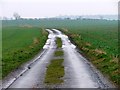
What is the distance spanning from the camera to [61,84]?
1709 cm

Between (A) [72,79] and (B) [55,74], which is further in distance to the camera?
(B) [55,74]

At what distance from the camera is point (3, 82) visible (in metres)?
18.5

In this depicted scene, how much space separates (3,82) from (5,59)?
10.7 meters

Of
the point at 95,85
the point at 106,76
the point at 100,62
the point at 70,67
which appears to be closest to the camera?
the point at 95,85

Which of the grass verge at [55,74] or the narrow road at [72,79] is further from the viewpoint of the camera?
the grass verge at [55,74]

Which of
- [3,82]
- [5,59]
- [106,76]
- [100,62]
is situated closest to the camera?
[3,82]

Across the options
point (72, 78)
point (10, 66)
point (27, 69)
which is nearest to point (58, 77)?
point (72, 78)

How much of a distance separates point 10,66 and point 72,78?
745 centimetres

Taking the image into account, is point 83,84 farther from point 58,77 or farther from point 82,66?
point 82,66

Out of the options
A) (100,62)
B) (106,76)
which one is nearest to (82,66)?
(100,62)

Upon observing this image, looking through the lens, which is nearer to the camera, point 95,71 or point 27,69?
point 95,71

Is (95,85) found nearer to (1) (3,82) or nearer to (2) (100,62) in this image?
(1) (3,82)

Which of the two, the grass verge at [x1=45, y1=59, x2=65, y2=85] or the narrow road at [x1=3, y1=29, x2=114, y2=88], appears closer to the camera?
the narrow road at [x1=3, y1=29, x2=114, y2=88]

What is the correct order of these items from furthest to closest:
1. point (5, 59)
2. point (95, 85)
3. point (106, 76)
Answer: point (5, 59), point (106, 76), point (95, 85)
